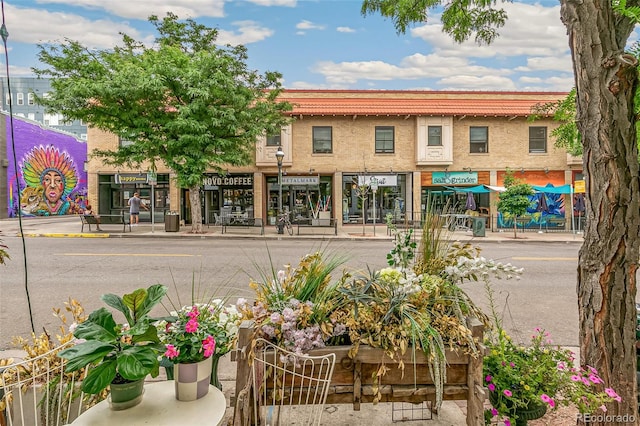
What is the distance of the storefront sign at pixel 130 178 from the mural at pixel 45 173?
36.6 ft

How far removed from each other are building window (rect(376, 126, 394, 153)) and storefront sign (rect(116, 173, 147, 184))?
45.3 ft

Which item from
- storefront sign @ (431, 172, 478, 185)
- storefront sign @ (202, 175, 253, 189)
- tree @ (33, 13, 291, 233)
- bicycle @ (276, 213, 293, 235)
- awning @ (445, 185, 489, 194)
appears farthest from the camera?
storefront sign @ (202, 175, 253, 189)

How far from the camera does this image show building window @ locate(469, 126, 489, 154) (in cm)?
2159

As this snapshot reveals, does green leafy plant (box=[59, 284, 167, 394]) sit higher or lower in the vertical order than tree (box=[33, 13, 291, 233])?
lower

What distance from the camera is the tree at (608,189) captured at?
2275 millimetres

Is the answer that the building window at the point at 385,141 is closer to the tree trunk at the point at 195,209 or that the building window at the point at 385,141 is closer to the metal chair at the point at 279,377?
the tree trunk at the point at 195,209

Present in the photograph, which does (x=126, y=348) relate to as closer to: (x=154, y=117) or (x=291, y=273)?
(x=291, y=273)

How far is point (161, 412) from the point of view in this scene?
195cm

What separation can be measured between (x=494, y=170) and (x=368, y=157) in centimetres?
727

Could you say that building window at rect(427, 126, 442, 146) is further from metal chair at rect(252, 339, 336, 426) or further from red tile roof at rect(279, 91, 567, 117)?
metal chair at rect(252, 339, 336, 426)

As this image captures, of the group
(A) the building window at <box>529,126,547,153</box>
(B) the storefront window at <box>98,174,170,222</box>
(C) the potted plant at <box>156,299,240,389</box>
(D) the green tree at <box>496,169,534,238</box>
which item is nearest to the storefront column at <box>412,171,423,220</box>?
(D) the green tree at <box>496,169,534,238</box>

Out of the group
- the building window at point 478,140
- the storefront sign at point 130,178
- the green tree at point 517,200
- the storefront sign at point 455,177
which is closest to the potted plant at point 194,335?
the green tree at point 517,200

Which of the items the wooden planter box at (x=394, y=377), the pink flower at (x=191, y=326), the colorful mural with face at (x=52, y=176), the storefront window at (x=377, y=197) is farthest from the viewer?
the colorful mural with face at (x=52, y=176)

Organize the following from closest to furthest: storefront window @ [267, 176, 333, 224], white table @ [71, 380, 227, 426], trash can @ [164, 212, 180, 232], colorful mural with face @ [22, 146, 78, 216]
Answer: white table @ [71, 380, 227, 426] → trash can @ [164, 212, 180, 232] → storefront window @ [267, 176, 333, 224] → colorful mural with face @ [22, 146, 78, 216]
